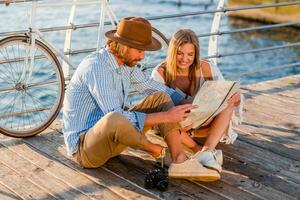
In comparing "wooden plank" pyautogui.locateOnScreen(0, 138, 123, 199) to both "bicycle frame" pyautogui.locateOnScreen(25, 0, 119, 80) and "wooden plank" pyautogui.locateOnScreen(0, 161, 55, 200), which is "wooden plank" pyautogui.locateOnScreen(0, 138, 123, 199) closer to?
"wooden plank" pyautogui.locateOnScreen(0, 161, 55, 200)

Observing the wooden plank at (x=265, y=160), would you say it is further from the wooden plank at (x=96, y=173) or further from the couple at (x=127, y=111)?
the wooden plank at (x=96, y=173)

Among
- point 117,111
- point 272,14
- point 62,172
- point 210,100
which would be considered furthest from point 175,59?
point 272,14

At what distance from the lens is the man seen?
137 inches

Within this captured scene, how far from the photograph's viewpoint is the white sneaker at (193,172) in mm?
3535

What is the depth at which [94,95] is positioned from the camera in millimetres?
3541

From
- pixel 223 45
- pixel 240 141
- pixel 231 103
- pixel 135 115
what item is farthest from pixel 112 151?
pixel 223 45

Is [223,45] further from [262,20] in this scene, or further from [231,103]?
[231,103]

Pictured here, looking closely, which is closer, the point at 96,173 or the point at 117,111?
the point at 117,111

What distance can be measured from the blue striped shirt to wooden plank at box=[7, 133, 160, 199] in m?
0.19

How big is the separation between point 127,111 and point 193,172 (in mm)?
519

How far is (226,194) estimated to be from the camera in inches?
137

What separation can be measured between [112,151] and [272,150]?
1.24 metres

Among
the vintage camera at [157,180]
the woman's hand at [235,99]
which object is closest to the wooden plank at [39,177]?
the vintage camera at [157,180]

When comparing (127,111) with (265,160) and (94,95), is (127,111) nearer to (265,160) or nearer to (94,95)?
(94,95)
